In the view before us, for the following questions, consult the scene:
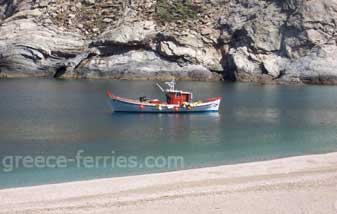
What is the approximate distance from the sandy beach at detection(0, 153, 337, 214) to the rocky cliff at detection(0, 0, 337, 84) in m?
73.8

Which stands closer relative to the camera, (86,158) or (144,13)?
(86,158)

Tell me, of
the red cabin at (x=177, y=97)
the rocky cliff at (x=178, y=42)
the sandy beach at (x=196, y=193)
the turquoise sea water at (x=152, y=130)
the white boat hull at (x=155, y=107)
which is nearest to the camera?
the sandy beach at (x=196, y=193)

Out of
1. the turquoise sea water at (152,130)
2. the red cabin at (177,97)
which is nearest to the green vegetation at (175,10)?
the turquoise sea water at (152,130)

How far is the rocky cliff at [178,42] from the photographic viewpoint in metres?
102

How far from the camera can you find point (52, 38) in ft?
351

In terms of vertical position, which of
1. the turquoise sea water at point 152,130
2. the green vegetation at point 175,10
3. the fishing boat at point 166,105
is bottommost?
the turquoise sea water at point 152,130

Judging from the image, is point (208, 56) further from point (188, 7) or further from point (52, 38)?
point (52, 38)

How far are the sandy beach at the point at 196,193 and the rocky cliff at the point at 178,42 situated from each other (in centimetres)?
7382

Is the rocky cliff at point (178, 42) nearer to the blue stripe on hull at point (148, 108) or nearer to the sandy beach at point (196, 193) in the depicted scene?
the blue stripe on hull at point (148, 108)

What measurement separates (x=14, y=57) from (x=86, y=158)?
3014 inches

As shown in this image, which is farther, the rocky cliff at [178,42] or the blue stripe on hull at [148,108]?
the rocky cliff at [178,42]

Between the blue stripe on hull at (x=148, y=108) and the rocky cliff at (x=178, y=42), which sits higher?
the rocky cliff at (x=178, y=42)

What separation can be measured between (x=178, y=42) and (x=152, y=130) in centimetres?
5923

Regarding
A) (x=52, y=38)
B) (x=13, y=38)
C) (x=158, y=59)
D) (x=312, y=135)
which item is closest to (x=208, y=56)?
(x=158, y=59)
